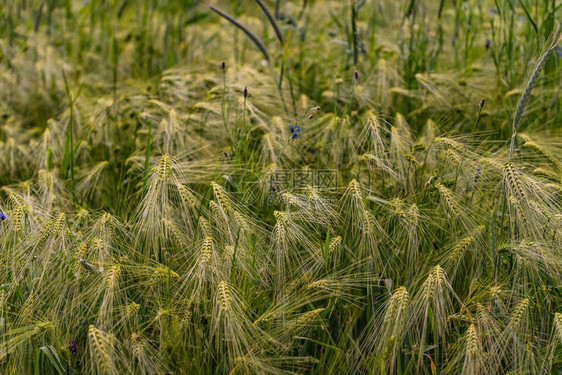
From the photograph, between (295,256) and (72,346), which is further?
(295,256)

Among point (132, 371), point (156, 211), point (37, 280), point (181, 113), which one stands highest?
point (181, 113)

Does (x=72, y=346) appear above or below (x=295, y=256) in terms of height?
below

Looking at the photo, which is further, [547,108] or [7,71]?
[7,71]

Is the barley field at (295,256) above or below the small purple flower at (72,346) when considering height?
above

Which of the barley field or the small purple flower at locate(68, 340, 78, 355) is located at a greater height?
the barley field

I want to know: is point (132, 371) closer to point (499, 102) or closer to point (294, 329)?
point (294, 329)

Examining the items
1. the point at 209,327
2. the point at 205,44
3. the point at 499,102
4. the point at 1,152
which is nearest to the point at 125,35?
the point at 205,44

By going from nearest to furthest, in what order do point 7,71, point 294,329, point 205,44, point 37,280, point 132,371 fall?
point 132,371 < point 294,329 < point 37,280 < point 7,71 < point 205,44

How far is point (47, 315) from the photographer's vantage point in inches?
55.8

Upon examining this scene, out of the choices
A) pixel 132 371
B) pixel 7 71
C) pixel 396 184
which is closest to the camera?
pixel 132 371

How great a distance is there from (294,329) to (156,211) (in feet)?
1.69

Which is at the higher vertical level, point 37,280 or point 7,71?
point 7,71

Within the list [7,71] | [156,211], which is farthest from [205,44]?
[156,211]

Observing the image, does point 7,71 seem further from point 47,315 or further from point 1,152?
point 47,315
